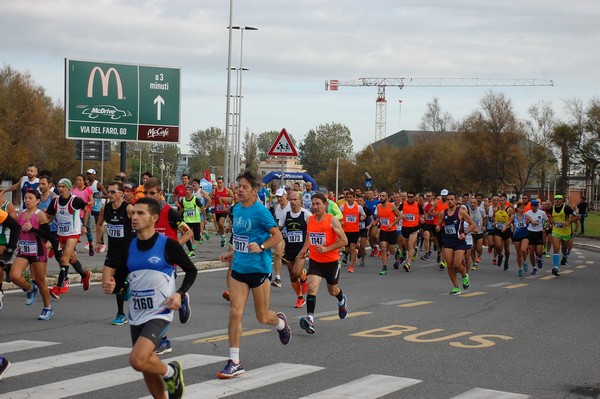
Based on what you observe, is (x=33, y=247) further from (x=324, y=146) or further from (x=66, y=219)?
(x=324, y=146)

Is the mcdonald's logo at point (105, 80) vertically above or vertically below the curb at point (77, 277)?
above

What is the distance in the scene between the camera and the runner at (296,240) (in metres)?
14.1

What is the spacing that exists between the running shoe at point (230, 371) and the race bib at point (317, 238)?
4.32 m

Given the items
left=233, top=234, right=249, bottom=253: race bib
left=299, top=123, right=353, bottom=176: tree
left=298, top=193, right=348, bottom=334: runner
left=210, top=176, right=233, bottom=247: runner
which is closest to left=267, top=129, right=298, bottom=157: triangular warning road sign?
left=210, top=176, right=233, bottom=247: runner

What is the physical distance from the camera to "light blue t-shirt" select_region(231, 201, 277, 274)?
9414 mm

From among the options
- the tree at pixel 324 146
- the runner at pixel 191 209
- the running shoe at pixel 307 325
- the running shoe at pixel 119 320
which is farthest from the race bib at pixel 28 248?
the tree at pixel 324 146

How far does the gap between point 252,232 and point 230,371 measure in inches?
66.2

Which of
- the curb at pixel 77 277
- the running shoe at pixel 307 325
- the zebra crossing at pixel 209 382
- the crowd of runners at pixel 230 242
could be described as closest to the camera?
the crowd of runners at pixel 230 242

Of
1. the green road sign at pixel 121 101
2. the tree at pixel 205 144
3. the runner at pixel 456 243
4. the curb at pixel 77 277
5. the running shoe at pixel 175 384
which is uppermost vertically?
the tree at pixel 205 144

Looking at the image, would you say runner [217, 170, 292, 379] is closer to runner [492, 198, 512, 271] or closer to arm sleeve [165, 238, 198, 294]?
arm sleeve [165, 238, 198, 294]

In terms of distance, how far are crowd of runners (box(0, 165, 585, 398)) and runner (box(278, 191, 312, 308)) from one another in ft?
0.06

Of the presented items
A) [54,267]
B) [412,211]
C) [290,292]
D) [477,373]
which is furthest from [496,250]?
[477,373]

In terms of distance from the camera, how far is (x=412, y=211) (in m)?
24.5

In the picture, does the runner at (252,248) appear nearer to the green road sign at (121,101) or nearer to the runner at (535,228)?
the runner at (535,228)
